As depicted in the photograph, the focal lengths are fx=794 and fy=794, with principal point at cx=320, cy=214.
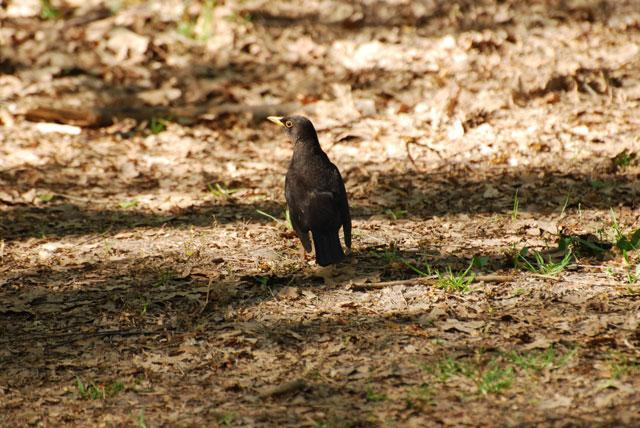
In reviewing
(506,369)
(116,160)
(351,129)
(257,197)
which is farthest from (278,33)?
(506,369)

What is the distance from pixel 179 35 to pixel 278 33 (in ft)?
4.96

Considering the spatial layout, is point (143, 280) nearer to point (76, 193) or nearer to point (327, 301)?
point (327, 301)

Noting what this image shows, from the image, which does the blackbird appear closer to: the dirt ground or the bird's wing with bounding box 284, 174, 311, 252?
the bird's wing with bounding box 284, 174, 311, 252

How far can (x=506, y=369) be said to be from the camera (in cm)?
431

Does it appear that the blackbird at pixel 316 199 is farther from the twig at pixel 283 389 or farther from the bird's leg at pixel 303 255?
the twig at pixel 283 389

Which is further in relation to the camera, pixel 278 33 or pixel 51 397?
pixel 278 33

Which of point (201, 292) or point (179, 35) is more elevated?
point (179, 35)

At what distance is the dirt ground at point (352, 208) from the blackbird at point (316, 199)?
29 cm

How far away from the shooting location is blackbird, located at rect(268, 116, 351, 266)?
5.77m

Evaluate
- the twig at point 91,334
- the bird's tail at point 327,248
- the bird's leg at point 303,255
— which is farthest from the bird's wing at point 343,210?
the twig at point 91,334

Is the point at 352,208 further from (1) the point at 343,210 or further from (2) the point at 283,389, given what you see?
(2) the point at 283,389

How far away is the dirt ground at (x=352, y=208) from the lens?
4.36 m

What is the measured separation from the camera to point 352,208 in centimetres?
763

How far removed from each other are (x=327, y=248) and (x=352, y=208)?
195 cm
